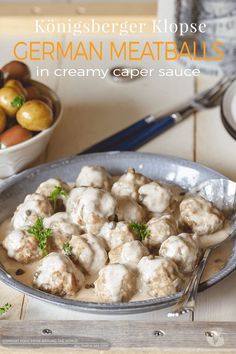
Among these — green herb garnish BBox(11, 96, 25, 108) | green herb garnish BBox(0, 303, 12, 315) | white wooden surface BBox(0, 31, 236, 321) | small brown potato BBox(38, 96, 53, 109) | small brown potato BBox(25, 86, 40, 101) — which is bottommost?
white wooden surface BBox(0, 31, 236, 321)

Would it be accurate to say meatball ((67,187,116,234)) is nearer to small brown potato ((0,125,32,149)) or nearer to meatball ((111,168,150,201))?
meatball ((111,168,150,201))

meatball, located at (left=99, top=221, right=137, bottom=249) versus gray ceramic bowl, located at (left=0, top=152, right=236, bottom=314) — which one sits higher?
meatball, located at (left=99, top=221, right=137, bottom=249)

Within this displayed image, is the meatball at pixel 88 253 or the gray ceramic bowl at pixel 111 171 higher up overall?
the meatball at pixel 88 253

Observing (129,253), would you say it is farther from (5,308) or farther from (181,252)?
(5,308)

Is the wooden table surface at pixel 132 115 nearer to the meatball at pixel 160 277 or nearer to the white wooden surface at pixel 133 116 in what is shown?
the white wooden surface at pixel 133 116

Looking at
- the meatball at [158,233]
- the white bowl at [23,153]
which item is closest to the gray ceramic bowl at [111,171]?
the white bowl at [23,153]

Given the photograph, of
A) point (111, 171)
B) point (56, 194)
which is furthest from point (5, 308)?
point (111, 171)


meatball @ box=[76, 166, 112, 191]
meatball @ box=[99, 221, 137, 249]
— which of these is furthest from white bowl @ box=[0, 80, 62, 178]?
meatball @ box=[99, 221, 137, 249]
